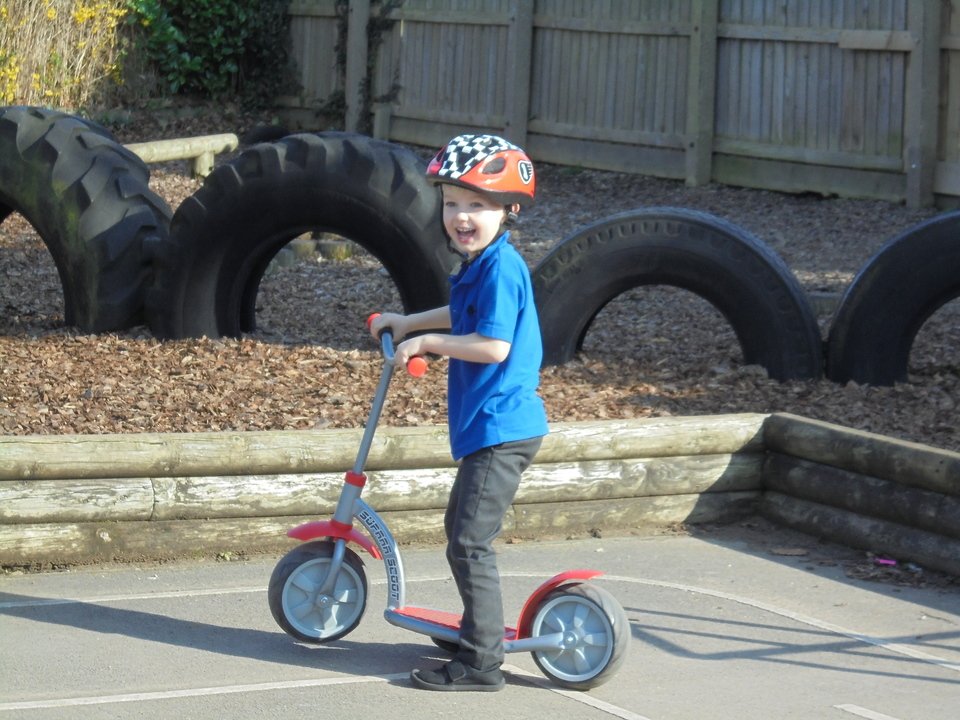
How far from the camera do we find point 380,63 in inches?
720

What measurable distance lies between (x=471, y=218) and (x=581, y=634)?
4.14 feet

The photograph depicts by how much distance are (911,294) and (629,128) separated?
8.46 meters

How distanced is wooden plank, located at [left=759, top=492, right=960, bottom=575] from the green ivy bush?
14.9 m

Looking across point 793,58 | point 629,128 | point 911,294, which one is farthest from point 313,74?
point 911,294

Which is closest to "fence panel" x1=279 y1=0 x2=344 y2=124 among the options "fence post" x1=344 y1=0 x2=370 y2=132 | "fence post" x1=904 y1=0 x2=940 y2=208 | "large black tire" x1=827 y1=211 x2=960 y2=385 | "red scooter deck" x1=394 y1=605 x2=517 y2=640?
"fence post" x1=344 y1=0 x2=370 y2=132

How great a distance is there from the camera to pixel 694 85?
1449cm

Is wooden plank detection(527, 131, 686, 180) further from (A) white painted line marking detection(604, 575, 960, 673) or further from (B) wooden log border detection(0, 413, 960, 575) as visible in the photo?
(A) white painted line marking detection(604, 575, 960, 673)

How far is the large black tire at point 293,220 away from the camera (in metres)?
7.69

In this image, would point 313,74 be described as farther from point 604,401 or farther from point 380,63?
point 604,401

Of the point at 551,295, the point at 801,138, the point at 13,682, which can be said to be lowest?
the point at 13,682

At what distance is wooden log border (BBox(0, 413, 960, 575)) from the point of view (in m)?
5.12

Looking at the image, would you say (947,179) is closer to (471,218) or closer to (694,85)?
(694,85)

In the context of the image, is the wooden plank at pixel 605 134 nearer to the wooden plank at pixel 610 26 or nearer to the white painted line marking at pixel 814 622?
the wooden plank at pixel 610 26

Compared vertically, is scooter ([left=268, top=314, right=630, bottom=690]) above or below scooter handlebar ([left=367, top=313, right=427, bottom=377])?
below
